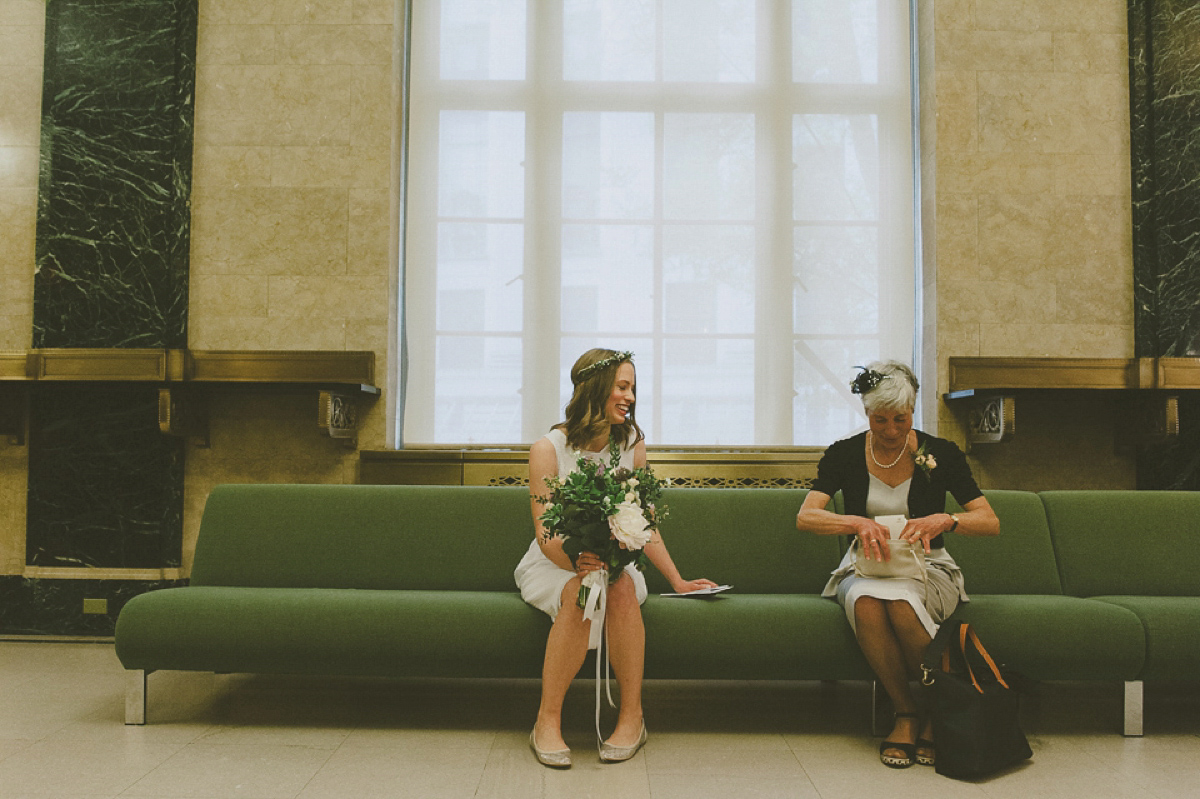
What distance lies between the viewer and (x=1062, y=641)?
3.03m

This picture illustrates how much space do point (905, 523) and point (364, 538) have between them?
2.23 meters

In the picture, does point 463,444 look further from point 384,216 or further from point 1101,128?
point 1101,128

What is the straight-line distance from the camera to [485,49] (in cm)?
547

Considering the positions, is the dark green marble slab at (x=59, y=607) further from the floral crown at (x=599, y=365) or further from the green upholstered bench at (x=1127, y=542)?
the green upholstered bench at (x=1127, y=542)

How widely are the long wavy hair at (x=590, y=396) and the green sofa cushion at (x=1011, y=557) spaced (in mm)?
1676

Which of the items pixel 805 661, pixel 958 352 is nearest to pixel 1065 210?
pixel 958 352

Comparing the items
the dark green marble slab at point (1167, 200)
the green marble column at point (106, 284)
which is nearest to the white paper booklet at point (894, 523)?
the dark green marble slab at point (1167, 200)

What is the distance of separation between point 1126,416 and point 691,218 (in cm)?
291

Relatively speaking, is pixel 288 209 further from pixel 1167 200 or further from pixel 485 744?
pixel 1167 200

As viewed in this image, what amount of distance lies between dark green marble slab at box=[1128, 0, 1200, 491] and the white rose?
12.9 ft

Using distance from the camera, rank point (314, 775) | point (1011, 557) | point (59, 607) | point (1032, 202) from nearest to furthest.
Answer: point (314, 775) < point (1011, 557) < point (59, 607) < point (1032, 202)

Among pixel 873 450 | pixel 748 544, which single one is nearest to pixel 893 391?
pixel 873 450

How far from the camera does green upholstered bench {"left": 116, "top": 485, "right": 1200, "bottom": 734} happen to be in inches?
119

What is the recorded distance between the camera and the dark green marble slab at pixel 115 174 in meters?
4.94
